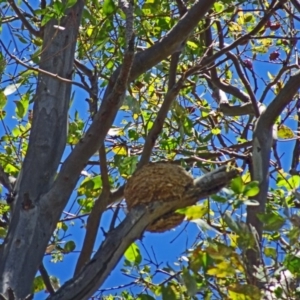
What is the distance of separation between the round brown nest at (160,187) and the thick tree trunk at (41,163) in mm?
382

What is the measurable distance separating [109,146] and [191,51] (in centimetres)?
93

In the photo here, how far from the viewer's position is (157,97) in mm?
5105

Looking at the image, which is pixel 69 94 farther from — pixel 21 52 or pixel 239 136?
pixel 239 136

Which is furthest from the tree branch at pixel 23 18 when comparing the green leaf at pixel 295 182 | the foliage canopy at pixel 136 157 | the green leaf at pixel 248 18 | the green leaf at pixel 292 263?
the green leaf at pixel 292 263

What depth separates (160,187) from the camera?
3.35 meters

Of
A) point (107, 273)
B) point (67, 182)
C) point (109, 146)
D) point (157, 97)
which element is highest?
point (157, 97)

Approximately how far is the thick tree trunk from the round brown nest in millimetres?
382

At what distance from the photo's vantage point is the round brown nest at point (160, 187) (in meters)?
3.32

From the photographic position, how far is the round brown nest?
332 centimetres

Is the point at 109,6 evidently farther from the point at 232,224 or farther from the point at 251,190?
the point at 232,224

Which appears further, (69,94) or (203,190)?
(69,94)

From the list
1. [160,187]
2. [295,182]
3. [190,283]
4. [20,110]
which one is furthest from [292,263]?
[20,110]

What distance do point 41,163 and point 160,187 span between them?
0.59 m

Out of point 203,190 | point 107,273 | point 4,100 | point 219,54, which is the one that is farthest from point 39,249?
point 219,54
